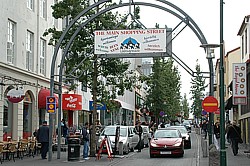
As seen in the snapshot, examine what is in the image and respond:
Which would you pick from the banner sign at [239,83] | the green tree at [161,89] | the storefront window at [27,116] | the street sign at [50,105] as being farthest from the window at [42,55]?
the green tree at [161,89]

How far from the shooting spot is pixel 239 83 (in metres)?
25.1

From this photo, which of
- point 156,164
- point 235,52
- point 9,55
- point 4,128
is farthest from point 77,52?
point 235,52

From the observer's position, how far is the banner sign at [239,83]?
23.3m

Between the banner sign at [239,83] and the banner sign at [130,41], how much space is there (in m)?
4.12

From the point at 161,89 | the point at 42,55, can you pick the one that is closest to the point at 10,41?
the point at 42,55

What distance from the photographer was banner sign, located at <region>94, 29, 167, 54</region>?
2317 cm

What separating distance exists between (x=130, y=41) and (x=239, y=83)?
19.9ft

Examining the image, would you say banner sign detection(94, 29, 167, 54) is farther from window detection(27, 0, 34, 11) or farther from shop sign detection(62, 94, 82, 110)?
shop sign detection(62, 94, 82, 110)

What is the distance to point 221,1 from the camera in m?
15.9

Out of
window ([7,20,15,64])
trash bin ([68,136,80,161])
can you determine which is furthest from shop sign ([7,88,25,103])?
trash bin ([68,136,80,161])

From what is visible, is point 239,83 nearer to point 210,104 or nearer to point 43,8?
point 210,104

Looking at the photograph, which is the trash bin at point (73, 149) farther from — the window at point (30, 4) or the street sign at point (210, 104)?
the window at point (30, 4)

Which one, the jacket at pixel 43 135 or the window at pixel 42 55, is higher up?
the window at pixel 42 55

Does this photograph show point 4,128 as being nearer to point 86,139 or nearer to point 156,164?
point 86,139
